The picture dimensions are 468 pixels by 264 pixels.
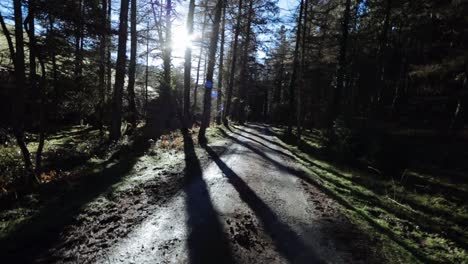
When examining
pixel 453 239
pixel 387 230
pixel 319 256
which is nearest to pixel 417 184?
pixel 453 239

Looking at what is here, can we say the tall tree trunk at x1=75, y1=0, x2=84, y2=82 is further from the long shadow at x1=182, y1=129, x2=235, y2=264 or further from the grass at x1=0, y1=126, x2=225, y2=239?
the long shadow at x1=182, y1=129, x2=235, y2=264

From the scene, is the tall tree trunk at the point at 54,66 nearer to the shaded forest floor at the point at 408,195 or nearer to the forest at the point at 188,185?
the forest at the point at 188,185

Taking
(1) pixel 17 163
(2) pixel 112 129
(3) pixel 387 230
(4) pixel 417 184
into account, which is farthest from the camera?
(2) pixel 112 129

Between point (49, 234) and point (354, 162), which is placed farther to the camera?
point (354, 162)

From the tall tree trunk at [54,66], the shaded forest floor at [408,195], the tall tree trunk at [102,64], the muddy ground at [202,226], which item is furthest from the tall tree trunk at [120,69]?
the shaded forest floor at [408,195]

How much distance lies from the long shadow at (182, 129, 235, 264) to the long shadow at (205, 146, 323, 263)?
2.83 feet

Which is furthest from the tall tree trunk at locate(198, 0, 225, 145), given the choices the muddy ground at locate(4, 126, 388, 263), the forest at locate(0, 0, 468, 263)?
the muddy ground at locate(4, 126, 388, 263)

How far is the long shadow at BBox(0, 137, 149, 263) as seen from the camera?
390 centimetres

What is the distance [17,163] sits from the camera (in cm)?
940

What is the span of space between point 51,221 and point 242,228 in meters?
3.19

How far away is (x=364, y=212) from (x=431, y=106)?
2488cm

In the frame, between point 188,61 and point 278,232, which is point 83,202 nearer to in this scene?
point 278,232

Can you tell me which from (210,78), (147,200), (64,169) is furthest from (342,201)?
(210,78)

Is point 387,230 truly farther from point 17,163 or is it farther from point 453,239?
point 17,163
